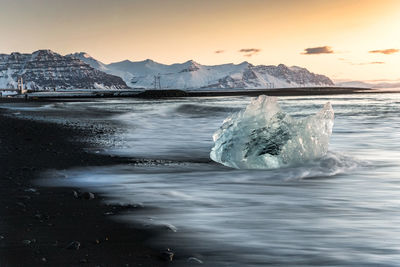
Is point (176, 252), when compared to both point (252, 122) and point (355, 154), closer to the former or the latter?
point (252, 122)

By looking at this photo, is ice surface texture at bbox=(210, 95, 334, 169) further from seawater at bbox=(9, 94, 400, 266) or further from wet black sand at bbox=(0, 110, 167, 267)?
wet black sand at bbox=(0, 110, 167, 267)

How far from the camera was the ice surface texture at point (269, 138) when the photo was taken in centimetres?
1220

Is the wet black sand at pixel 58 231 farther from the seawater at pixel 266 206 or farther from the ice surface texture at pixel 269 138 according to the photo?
the ice surface texture at pixel 269 138

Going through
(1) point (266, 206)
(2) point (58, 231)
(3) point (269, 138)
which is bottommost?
(1) point (266, 206)

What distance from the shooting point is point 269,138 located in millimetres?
12289

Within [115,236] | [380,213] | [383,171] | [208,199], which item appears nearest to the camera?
[115,236]

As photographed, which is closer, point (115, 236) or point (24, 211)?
point (115, 236)

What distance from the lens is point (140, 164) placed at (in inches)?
514

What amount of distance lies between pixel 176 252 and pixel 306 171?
21.1 ft

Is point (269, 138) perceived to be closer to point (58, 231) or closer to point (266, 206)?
point (266, 206)

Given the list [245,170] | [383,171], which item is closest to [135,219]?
[245,170]

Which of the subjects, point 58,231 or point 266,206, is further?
point 266,206

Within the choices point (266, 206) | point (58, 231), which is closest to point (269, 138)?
point (266, 206)

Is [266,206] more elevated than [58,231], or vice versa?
[58,231]
